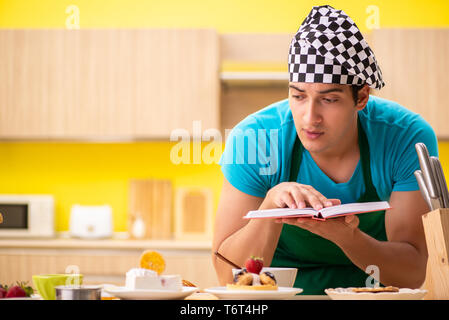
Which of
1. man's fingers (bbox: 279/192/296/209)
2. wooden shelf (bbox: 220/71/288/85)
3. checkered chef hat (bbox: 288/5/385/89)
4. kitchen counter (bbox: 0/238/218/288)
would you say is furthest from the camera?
wooden shelf (bbox: 220/71/288/85)

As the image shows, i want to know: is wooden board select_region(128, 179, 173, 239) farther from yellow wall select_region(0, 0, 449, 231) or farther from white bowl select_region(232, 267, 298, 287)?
white bowl select_region(232, 267, 298, 287)

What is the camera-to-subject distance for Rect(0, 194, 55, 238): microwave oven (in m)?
3.66

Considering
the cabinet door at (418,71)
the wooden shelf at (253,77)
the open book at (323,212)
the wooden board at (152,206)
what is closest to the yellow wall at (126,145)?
the wooden board at (152,206)

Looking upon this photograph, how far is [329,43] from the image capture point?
60.2 inches

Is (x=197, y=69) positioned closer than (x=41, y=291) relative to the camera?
No

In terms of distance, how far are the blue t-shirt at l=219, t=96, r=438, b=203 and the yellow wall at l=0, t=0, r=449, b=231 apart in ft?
7.50

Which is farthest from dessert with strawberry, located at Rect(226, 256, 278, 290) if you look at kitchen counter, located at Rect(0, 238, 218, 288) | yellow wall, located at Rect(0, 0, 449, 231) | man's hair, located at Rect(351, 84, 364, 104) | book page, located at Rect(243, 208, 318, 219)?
yellow wall, located at Rect(0, 0, 449, 231)

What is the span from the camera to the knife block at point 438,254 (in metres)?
1.03

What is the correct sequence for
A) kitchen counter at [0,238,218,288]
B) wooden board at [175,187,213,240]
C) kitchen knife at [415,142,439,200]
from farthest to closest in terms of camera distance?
wooden board at [175,187,213,240] < kitchen counter at [0,238,218,288] < kitchen knife at [415,142,439,200]

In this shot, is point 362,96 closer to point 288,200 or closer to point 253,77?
point 288,200
